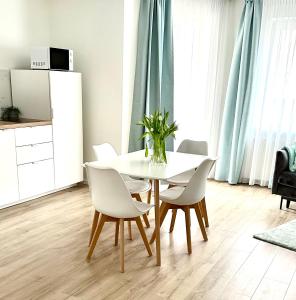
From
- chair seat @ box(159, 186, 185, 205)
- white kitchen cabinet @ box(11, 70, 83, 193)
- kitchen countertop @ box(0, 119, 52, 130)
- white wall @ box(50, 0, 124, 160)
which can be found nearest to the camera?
chair seat @ box(159, 186, 185, 205)

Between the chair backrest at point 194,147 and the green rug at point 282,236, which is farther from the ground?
the chair backrest at point 194,147

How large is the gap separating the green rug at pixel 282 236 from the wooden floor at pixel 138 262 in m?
0.09

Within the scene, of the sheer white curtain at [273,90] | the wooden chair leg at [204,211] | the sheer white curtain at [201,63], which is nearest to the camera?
the wooden chair leg at [204,211]

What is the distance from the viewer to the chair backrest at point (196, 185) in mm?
2674

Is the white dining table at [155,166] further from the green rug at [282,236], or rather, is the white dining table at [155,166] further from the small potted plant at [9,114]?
the small potted plant at [9,114]

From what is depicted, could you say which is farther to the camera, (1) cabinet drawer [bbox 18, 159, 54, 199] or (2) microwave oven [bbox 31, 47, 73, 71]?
(2) microwave oven [bbox 31, 47, 73, 71]

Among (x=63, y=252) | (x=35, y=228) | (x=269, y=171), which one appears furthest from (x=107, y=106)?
(x=269, y=171)

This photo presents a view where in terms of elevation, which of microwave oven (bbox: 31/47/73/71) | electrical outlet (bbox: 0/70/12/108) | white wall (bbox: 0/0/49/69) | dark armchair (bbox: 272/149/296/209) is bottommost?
dark armchair (bbox: 272/149/296/209)

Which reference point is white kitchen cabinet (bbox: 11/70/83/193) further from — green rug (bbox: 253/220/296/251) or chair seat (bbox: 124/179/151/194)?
green rug (bbox: 253/220/296/251)

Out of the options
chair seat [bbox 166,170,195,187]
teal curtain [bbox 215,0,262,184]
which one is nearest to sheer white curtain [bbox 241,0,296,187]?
teal curtain [bbox 215,0,262,184]

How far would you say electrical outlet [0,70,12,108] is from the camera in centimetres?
414

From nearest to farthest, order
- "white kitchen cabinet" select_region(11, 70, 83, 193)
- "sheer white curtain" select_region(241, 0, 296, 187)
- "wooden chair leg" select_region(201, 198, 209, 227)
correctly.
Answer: "wooden chair leg" select_region(201, 198, 209, 227)
"white kitchen cabinet" select_region(11, 70, 83, 193)
"sheer white curtain" select_region(241, 0, 296, 187)

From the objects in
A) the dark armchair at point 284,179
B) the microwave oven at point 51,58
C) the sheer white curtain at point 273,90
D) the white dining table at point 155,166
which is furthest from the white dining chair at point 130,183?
the sheer white curtain at point 273,90

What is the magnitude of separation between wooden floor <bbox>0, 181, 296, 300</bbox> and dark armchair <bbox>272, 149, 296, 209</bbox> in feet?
0.79
